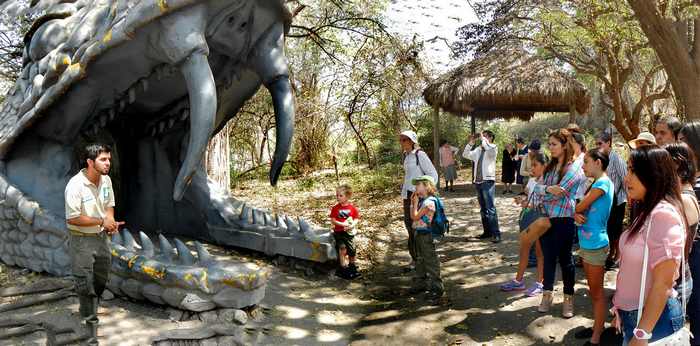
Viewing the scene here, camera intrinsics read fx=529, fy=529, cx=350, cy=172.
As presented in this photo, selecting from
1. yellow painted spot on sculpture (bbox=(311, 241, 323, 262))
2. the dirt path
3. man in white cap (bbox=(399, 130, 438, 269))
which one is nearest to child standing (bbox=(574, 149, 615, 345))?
the dirt path

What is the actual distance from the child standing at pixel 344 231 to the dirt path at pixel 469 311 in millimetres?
295

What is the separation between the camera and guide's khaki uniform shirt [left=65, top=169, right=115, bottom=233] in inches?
115

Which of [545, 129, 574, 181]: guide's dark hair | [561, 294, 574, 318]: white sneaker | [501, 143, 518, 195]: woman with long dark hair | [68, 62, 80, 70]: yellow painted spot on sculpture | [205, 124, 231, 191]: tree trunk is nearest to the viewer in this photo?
[68, 62, 80, 70]: yellow painted spot on sculpture

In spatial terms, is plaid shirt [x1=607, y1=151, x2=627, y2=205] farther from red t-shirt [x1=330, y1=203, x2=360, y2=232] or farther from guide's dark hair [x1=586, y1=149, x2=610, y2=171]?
red t-shirt [x1=330, y1=203, x2=360, y2=232]

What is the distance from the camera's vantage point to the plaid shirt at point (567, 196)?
398 centimetres

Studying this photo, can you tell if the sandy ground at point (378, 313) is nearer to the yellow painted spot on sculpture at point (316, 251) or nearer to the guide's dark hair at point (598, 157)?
the yellow painted spot on sculpture at point (316, 251)

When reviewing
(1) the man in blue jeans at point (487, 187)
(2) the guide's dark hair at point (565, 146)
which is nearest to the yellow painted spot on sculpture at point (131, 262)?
(2) the guide's dark hair at point (565, 146)

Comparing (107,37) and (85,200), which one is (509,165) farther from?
(85,200)

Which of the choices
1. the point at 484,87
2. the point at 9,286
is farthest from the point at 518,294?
the point at 484,87

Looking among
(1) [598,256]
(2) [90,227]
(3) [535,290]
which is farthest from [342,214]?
(2) [90,227]

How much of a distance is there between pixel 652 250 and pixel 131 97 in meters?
3.28

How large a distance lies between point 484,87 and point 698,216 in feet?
35.8

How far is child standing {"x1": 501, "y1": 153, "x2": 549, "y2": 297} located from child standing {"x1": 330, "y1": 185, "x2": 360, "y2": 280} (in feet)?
4.62

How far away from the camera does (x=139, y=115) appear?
178 inches
